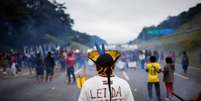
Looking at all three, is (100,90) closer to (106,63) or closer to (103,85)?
(103,85)

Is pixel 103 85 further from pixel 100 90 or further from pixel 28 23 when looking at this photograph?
pixel 28 23

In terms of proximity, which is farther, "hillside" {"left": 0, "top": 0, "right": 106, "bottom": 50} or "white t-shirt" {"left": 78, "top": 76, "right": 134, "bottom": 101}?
"hillside" {"left": 0, "top": 0, "right": 106, "bottom": 50}

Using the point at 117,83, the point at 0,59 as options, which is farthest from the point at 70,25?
the point at 117,83

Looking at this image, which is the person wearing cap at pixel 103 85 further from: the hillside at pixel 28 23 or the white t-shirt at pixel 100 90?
the hillside at pixel 28 23

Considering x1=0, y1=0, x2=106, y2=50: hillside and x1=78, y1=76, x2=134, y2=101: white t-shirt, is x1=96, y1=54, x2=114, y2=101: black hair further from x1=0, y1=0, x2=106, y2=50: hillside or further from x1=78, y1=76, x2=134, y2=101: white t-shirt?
x1=0, y1=0, x2=106, y2=50: hillside

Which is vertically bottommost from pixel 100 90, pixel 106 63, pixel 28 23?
pixel 100 90

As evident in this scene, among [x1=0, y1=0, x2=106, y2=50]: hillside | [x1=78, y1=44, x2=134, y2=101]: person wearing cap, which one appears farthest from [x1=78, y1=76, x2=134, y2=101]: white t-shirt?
[x1=0, y1=0, x2=106, y2=50]: hillside

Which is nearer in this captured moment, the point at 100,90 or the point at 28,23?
the point at 100,90

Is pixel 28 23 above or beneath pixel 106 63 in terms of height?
above

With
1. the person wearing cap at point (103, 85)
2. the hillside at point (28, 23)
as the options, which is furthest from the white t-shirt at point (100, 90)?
the hillside at point (28, 23)

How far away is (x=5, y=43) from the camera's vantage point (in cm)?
4478

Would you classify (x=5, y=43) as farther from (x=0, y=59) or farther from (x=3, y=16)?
(x=0, y=59)

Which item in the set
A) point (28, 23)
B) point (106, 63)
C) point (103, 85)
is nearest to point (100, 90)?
point (103, 85)

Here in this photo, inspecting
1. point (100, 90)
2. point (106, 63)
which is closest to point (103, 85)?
point (100, 90)
